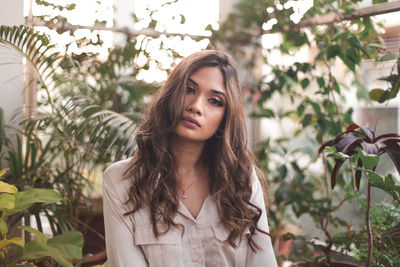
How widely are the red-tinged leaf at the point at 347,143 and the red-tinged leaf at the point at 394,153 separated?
4.2 inches

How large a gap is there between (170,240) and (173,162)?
11.8 inches

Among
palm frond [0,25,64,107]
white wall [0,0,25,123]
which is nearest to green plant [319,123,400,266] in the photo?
palm frond [0,25,64,107]

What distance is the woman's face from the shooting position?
4.87 ft

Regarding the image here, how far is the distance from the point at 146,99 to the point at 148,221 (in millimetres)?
1608

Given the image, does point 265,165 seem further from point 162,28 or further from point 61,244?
point 61,244

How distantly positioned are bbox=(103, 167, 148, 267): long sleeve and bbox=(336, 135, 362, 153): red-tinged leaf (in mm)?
843

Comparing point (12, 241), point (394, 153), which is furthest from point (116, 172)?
point (394, 153)

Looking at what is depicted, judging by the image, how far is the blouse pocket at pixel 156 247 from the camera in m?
1.45

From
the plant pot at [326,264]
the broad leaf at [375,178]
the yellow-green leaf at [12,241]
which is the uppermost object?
the broad leaf at [375,178]

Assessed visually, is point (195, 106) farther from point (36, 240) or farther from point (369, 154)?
point (36, 240)

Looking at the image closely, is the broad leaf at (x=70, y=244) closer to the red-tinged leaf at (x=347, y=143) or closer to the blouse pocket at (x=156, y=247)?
the blouse pocket at (x=156, y=247)

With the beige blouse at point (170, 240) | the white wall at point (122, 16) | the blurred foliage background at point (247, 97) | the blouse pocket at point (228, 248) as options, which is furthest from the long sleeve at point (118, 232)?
the white wall at point (122, 16)

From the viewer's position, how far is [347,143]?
163 centimetres

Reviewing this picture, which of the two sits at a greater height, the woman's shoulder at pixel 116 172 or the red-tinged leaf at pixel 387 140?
the red-tinged leaf at pixel 387 140
